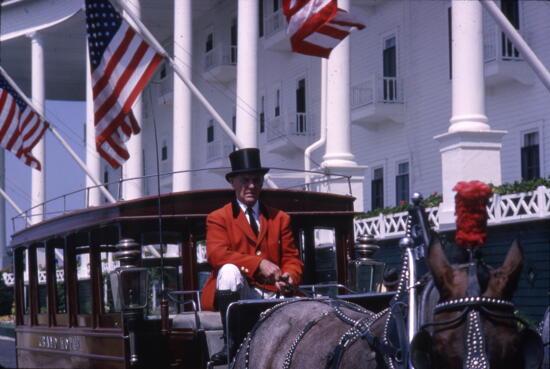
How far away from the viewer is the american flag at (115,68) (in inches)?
603

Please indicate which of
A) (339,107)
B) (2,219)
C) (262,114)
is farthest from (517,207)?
(2,219)

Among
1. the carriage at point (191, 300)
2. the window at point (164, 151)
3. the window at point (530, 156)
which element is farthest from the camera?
the window at point (164, 151)

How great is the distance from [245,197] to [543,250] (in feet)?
42.5

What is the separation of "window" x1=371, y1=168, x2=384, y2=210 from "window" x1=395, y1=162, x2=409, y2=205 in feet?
2.91

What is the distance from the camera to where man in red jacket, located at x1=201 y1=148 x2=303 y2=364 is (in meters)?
7.20

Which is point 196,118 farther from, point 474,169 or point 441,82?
point 474,169

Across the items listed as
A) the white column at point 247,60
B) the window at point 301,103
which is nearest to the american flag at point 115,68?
the white column at point 247,60

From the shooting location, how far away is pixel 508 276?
429 centimetres

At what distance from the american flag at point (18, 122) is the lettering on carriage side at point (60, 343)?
330 inches

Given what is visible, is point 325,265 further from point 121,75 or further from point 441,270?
point 121,75

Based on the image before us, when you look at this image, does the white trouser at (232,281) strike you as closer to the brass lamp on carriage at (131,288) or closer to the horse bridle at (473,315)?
the brass lamp on carriage at (131,288)

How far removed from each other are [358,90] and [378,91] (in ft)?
2.84

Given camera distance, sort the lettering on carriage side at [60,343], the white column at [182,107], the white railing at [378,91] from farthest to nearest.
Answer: the white column at [182,107], the white railing at [378,91], the lettering on carriage side at [60,343]

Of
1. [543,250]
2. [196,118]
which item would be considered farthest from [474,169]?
[196,118]
